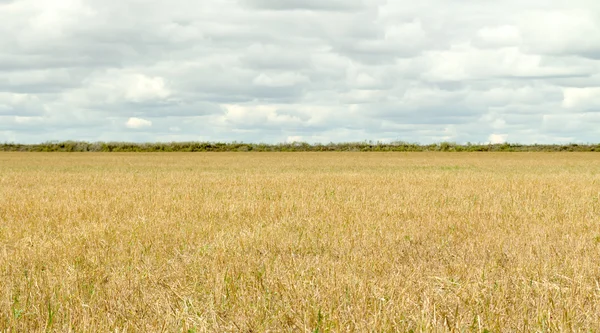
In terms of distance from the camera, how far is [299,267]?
7832 millimetres

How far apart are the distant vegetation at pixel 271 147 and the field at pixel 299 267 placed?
3269 inches

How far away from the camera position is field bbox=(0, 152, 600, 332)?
5.70 metres

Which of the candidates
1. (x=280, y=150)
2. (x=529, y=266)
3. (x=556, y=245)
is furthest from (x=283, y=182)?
(x=280, y=150)

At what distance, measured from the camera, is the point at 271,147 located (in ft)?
332

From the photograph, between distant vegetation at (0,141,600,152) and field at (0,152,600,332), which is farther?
distant vegetation at (0,141,600,152)

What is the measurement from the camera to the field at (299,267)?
5.70 metres

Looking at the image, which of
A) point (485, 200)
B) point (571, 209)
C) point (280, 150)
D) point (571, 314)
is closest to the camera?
point (571, 314)

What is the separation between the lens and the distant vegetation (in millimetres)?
97500

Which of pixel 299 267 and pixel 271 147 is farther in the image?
pixel 271 147

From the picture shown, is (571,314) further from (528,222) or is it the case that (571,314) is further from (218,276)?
(528,222)

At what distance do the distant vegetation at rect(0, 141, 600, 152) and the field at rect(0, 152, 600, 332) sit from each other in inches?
3269

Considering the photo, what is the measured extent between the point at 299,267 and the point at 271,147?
9366cm

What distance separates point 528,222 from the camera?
1279cm

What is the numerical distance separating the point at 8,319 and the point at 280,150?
9483cm
